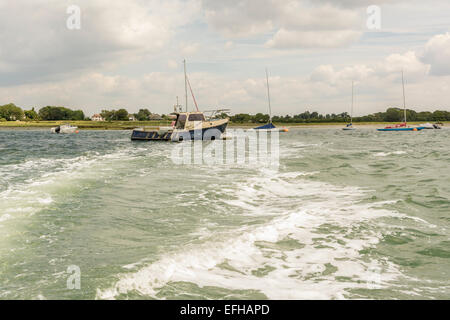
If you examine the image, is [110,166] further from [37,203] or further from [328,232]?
[328,232]

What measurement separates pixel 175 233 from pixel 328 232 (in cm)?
322

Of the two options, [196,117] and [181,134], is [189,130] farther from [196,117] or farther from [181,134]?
[196,117]

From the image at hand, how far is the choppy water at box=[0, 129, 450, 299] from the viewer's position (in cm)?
504

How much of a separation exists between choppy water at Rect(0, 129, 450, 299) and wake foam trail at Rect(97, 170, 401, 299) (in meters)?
0.02

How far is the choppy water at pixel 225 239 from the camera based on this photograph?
5.04 m

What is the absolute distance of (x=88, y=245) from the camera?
673cm

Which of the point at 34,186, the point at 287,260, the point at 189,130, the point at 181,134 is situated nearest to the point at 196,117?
the point at 189,130

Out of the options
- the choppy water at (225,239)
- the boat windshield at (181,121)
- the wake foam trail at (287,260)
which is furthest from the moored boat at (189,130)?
the wake foam trail at (287,260)

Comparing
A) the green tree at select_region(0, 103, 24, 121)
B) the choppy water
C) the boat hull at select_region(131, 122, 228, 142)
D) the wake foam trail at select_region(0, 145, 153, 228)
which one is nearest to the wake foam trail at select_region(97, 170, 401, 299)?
the choppy water

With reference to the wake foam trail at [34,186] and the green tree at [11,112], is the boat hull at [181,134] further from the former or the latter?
the green tree at [11,112]

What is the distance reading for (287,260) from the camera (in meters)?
6.23

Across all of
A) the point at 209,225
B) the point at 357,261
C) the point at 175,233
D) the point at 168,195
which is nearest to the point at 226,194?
the point at 168,195

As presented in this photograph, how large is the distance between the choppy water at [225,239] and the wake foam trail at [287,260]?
20mm
